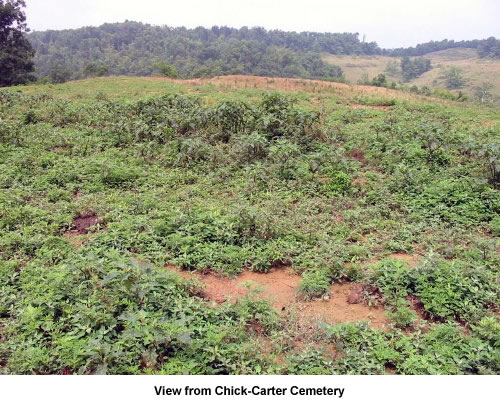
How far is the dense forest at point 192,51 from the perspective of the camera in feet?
180

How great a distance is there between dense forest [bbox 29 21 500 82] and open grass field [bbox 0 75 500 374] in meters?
24.7

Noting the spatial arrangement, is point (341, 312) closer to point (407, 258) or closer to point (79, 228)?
point (407, 258)

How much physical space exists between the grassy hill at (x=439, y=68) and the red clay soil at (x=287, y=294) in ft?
191

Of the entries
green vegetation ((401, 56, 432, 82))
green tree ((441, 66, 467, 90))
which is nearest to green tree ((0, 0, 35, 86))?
green tree ((441, 66, 467, 90))

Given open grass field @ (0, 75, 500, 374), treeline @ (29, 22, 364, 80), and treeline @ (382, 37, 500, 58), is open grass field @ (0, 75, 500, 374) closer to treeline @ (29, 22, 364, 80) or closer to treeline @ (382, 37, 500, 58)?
treeline @ (29, 22, 364, 80)

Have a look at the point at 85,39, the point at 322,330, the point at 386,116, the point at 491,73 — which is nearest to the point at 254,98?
the point at 386,116

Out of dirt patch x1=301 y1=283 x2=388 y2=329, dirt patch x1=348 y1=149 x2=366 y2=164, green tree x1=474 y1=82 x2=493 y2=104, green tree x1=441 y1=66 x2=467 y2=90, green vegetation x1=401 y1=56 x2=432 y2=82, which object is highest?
green vegetation x1=401 y1=56 x2=432 y2=82

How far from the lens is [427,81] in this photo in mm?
68188

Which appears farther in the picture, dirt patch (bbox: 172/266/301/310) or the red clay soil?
dirt patch (bbox: 172/266/301/310)

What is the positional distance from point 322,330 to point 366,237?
2311 millimetres

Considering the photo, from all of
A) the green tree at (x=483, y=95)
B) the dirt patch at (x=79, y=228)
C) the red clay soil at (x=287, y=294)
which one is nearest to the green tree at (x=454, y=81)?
the green tree at (x=483, y=95)

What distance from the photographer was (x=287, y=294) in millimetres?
4629

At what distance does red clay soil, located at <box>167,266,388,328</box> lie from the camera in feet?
13.8

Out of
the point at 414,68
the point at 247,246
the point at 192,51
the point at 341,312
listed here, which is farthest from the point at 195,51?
the point at 341,312
